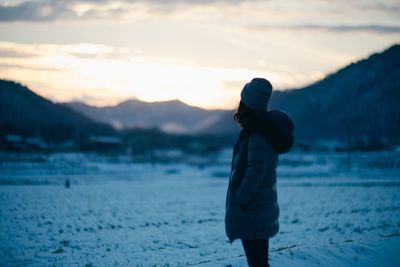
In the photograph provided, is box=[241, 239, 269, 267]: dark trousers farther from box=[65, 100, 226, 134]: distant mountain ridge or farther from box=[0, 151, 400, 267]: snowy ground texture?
box=[65, 100, 226, 134]: distant mountain ridge

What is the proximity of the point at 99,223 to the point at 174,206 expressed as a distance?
6.11 meters

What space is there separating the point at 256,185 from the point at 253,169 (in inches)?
5.1

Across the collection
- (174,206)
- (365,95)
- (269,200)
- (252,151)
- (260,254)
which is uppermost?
(365,95)

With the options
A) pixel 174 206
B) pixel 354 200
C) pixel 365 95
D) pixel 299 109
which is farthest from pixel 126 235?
pixel 299 109

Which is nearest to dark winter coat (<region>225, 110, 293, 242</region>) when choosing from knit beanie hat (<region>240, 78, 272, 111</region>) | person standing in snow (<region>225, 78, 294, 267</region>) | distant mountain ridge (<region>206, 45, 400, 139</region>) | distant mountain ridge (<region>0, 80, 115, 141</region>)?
person standing in snow (<region>225, 78, 294, 267</region>)

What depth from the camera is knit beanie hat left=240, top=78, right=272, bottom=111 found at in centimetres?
357

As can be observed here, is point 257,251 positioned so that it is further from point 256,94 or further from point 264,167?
point 256,94

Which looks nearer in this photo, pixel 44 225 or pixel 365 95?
pixel 44 225

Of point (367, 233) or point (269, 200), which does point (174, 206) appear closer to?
point (367, 233)

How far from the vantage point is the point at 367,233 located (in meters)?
11.0

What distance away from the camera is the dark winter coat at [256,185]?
3451mm

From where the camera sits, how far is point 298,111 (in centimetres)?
11381

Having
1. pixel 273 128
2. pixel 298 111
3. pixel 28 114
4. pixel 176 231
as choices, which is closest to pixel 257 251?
pixel 273 128

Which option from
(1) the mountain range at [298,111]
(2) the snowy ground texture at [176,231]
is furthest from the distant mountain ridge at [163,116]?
(2) the snowy ground texture at [176,231]
